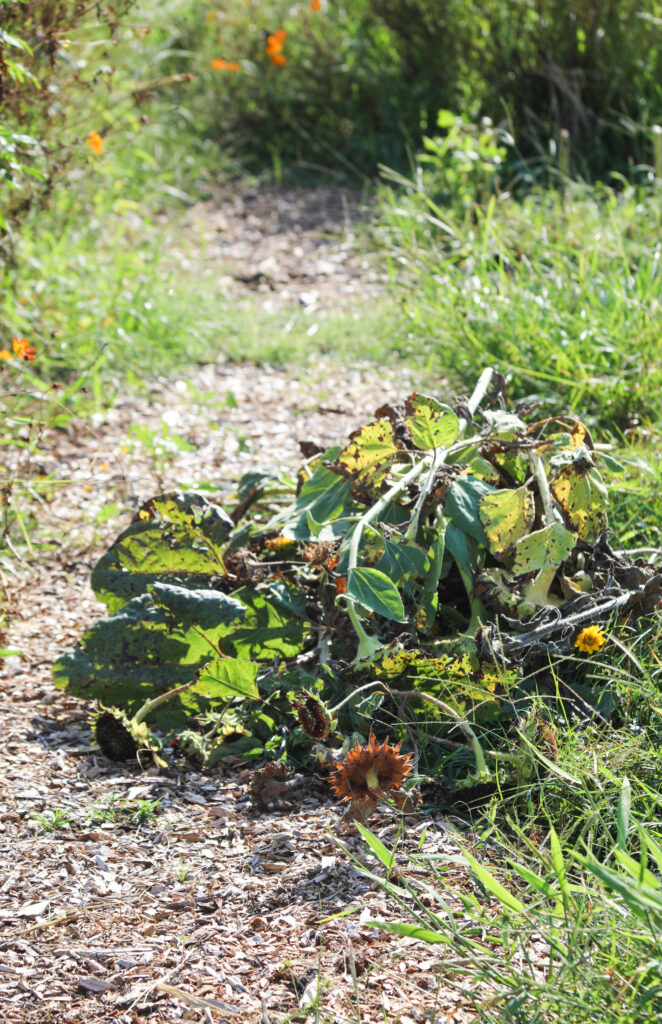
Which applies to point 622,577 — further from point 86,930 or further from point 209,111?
point 209,111

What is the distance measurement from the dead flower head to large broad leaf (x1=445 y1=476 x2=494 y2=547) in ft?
1.82

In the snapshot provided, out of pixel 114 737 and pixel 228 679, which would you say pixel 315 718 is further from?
pixel 114 737

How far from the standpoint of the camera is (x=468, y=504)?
7.06 ft

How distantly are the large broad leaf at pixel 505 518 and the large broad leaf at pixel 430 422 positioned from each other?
175 millimetres

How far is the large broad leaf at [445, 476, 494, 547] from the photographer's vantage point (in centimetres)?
213

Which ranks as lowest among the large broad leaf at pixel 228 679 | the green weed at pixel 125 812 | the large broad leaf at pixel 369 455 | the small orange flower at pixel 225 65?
the green weed at pixel 125 812

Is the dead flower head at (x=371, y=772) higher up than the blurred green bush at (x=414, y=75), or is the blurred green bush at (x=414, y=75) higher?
the blurred green bush at (x=414, y=75)

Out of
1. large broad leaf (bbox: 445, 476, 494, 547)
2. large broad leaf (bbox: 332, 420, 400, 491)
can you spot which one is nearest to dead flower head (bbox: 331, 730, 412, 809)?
large broad leaf (bbox: 445, 476, 494, 547)

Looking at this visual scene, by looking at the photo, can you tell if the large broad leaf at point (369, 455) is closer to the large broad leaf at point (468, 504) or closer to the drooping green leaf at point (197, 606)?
the large broad leaf at point (468, 504)

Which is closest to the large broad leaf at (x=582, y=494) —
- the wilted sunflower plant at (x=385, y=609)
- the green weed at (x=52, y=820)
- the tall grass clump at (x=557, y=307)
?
the wilted sunflower plant at (x=385, y=609)

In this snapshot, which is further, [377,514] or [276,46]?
[276,46]

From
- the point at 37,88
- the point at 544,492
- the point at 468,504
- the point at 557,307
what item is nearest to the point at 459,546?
the point at 468,504

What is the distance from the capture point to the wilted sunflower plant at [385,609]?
2.01 meters

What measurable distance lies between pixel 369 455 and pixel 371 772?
738mm
